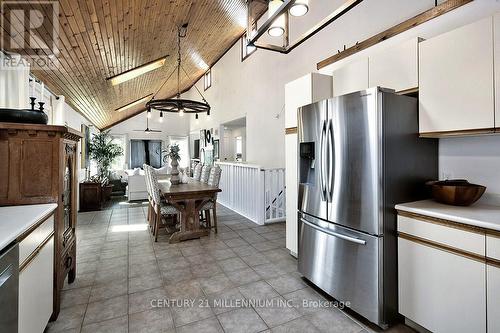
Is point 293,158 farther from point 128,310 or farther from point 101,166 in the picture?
point 101,166

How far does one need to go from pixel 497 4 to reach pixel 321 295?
273cm

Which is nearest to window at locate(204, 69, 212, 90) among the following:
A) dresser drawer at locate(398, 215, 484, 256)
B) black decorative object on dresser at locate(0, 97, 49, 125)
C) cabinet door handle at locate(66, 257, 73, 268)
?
black decorative object on dresser at locate(0, 97, 49, 125)

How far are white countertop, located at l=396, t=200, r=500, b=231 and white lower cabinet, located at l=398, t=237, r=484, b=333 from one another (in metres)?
0.23

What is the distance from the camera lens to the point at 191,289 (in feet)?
7.93

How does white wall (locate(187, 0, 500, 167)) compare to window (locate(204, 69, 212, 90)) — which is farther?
window (locate(204, 69, 212, 90))

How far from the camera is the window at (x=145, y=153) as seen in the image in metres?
10.4

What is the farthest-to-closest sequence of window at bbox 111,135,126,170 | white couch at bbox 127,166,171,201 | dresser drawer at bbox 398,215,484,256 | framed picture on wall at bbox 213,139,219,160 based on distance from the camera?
window at bbox 111,135,126,170
framed picture on wall at bbox 213,139,219,160
white couch at bbox 127,166,171,201
dresser drawer at bbox 398,215,484,256

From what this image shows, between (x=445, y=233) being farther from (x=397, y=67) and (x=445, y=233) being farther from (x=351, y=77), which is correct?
(x=351, y=77)

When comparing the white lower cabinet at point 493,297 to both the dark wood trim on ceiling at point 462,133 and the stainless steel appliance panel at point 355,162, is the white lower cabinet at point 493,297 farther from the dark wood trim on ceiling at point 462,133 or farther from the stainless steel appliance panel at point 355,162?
the dark wood trim on ceiling at point 462,133

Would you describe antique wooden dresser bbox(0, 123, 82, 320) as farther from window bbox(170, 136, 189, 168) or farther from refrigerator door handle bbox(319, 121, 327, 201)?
window bbox(170, 136, 189, 168)

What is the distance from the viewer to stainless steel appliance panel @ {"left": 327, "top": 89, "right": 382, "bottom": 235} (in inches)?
72.3

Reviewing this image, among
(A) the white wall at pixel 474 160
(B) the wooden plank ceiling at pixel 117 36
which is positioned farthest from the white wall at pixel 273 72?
(A) the white wall at pixel 474 160

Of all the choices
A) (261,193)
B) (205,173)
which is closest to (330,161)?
(261,193)

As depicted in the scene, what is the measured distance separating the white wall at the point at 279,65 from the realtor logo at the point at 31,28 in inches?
110
